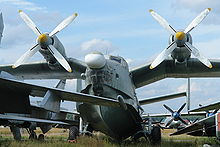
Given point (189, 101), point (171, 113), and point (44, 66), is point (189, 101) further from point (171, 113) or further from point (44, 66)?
point (44, 66)

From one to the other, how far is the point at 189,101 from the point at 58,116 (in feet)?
37.4

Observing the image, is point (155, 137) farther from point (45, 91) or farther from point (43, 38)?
point (45, 91)

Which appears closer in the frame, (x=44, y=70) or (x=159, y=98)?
(x=44, y=70)

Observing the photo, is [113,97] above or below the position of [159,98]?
below

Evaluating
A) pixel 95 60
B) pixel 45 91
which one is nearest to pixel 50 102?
pixel 45 91

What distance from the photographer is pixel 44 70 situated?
1756 cm

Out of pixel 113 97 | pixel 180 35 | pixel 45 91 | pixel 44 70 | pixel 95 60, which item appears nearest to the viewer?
pixel 45 91

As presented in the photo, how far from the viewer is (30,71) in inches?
707

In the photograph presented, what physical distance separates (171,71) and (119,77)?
3.51m

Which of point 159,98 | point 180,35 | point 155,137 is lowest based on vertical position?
point 155,137

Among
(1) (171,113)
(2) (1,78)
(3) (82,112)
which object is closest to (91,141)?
(3) (82,112)

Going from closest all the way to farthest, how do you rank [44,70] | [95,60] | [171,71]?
[95,60]
[171,71]
[44,70]

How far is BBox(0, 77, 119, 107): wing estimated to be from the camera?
924cm

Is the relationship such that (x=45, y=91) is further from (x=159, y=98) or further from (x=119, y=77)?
(x=159, y=98)
